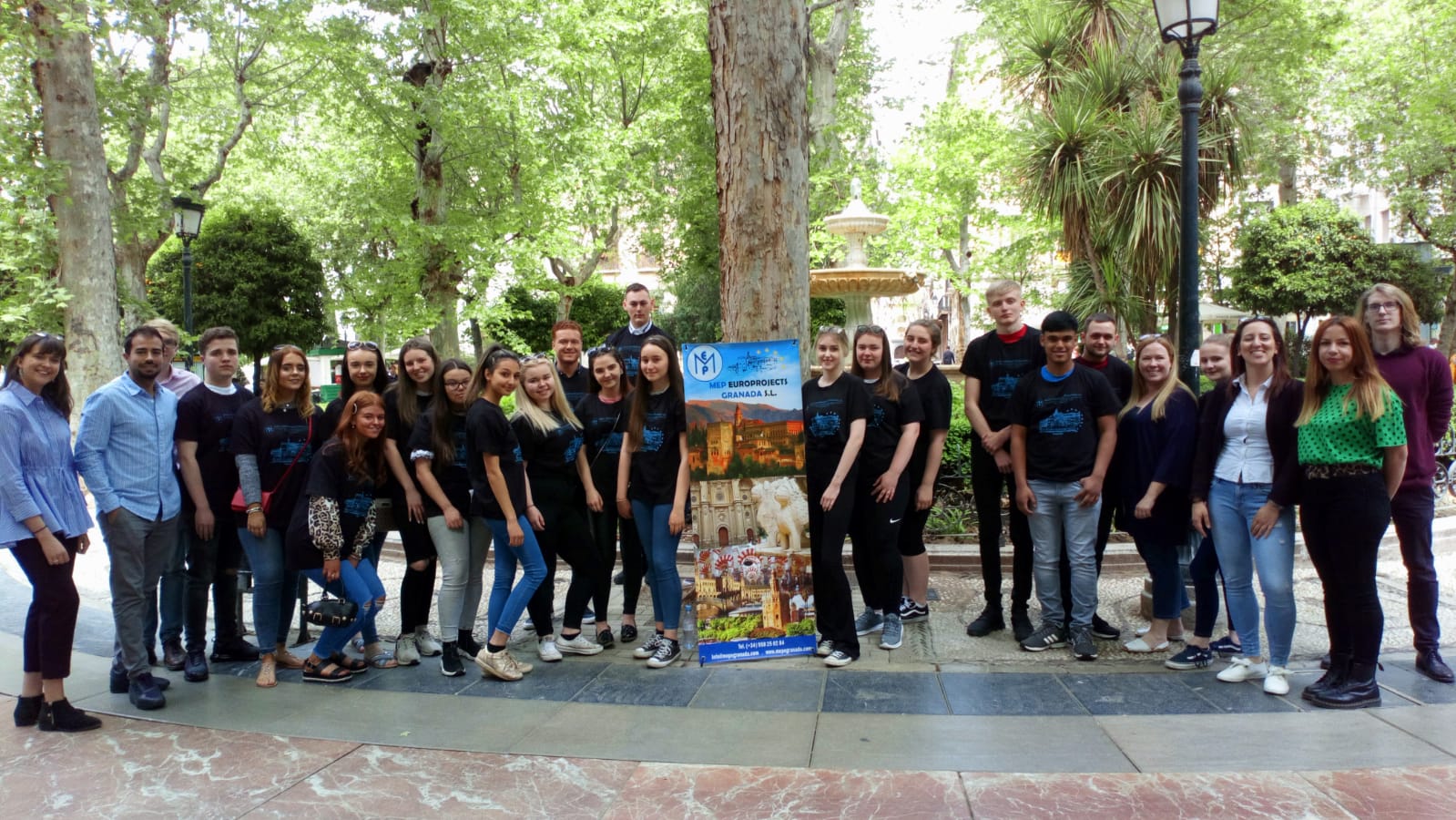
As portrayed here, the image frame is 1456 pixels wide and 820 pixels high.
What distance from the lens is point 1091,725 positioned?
404 centimetres

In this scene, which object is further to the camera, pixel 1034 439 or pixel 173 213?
pixel 173 213

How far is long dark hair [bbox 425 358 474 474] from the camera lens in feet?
16.5

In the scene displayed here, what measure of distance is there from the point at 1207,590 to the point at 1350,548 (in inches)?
33.9

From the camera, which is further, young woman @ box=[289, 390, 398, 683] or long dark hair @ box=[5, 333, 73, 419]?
young woman @ box=[289, 390, 398, 683]

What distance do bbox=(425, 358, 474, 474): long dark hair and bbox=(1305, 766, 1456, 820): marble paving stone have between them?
4330 millimetres

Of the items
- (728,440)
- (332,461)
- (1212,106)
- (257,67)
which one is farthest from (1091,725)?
(257,67)

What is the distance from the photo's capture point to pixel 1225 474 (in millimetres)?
4566

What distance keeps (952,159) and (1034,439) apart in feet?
57.8

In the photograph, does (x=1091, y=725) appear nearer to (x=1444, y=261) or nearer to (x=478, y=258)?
(x=478, y=258)

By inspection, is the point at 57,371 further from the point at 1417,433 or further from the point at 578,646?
the point at 1417,433

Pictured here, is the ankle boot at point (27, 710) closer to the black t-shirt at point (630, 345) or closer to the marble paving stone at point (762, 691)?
the marble paving stone at point (762, 691)

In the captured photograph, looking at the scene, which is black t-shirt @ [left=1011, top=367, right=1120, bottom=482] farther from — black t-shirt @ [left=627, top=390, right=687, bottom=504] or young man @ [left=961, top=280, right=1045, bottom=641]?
black t-shirt @ [left=627, top=390, right=687, bottom=504]

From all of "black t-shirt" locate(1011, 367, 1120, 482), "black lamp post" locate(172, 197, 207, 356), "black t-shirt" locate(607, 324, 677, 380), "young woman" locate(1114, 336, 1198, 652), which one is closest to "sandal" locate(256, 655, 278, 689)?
"black t-shirt" locate(607, 324, 677, 380)

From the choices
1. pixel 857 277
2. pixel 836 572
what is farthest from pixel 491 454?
pixel 857 277
